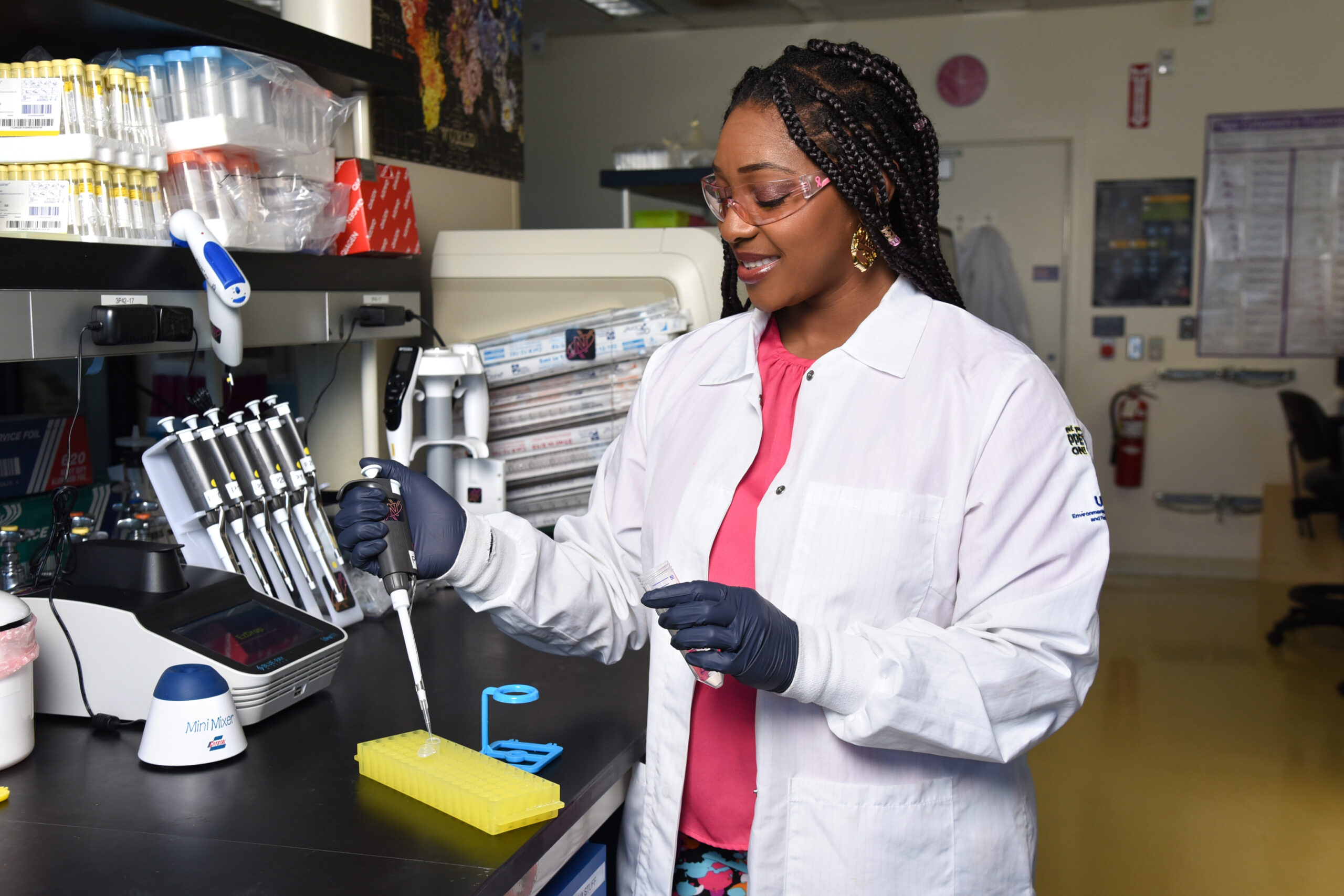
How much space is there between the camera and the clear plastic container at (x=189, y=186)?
1.58m

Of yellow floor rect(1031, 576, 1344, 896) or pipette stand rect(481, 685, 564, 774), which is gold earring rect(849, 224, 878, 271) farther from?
yellow floor rect(1031, 576, 1344, 896)

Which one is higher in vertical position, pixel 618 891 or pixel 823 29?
pixel 823 29

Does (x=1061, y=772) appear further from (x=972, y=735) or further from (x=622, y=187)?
(x=972, y=735)

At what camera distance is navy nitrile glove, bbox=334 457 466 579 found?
4.00 feet

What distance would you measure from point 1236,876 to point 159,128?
2.79 m

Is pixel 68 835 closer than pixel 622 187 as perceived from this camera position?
Yes

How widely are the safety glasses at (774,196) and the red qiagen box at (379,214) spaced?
912 millimetres

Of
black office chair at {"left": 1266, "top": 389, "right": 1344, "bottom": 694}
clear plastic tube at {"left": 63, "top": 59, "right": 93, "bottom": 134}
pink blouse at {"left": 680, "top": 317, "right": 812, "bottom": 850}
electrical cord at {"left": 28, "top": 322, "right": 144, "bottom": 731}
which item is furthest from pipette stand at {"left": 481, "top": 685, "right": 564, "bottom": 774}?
black office chair at {"left": 1266, "top": 389, "right": 1344, "bottom": 694}

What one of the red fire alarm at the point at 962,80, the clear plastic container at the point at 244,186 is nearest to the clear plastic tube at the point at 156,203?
the clear plastic container at the point at 244,186

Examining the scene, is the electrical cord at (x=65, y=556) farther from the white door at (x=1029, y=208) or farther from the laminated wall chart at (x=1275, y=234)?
the laminated wall chart at (x=1275, y=234)

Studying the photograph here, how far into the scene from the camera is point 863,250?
4.15 ft

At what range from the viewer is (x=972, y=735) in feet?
3.50

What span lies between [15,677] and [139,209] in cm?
62

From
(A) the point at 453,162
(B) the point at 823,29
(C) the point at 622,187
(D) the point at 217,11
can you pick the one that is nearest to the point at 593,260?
(A) the point at 453,162
